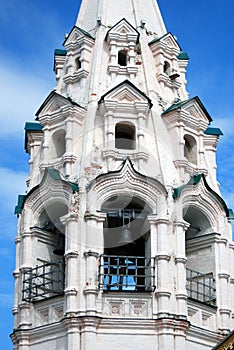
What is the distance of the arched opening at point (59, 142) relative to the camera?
26.3 m

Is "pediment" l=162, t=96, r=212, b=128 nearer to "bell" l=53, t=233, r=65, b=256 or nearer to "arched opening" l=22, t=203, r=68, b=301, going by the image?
"arched opening" l=22, t=203, r=68, b=301

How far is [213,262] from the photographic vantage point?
992 inches

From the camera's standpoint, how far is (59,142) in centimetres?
2652

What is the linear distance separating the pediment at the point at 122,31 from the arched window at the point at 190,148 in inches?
131

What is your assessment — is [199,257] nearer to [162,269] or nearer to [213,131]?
[162,269]

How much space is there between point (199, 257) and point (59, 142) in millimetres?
4927

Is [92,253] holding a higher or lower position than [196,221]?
lower

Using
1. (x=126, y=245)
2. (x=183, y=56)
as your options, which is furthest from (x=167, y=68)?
(x=126, y=245)

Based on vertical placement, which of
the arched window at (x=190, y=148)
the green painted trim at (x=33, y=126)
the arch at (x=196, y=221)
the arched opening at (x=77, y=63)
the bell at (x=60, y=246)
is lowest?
the bell at (x=60, y=246)

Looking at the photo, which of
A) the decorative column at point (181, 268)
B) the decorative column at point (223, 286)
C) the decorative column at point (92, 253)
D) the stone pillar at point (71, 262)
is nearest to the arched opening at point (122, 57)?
the decorative column at point (92, 253)

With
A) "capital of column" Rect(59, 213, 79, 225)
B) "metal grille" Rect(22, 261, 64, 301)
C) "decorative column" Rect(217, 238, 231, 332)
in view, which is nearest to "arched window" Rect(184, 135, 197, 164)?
"decorative column" Rect(217, 238, 231, 332)

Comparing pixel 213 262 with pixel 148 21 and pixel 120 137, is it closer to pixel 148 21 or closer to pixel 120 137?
pixel 120 137

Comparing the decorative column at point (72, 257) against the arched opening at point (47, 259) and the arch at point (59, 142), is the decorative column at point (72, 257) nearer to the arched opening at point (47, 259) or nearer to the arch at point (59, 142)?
the arched opening at point (47, 259)

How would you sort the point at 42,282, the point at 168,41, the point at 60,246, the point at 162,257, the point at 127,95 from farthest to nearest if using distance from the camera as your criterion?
the point at 168,41
the point at 127,95
the point at 60,246
the point at 42,282
the point at 162,257
